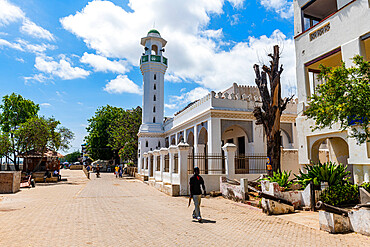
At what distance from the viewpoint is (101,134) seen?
50906 millimetres

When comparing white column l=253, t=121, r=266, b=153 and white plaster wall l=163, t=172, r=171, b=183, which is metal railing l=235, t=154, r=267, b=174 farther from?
white plaster wall l=163, t=172, r=171, b=183

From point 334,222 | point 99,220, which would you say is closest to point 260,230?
point 334,222

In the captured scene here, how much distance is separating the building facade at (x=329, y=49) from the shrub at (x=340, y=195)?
921mm

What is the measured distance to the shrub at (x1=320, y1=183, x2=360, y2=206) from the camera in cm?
855

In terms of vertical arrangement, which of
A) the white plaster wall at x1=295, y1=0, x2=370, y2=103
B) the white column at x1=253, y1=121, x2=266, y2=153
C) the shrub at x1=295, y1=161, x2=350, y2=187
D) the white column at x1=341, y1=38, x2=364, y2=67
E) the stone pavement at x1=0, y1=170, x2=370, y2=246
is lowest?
the stone pavement at x1=0, y1=170, x2=370, y2=246

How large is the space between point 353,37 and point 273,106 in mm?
4333

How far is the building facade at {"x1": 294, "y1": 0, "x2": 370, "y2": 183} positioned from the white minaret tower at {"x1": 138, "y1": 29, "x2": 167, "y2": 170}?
20.1 m

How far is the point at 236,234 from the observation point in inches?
251

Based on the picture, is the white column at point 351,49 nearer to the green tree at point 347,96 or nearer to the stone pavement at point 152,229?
the green tree at point 347,96

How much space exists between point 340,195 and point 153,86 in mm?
26286

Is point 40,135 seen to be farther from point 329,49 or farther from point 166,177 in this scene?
point 329,49

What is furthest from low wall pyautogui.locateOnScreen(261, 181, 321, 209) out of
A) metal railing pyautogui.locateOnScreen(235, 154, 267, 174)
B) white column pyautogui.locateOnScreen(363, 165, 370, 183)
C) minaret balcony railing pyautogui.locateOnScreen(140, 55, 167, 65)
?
minaret balcony railing pyautogui.locateOnScreen(140, 55, 167, 65)

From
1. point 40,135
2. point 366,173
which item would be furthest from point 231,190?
point 40,135

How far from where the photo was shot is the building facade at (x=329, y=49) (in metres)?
9.64
